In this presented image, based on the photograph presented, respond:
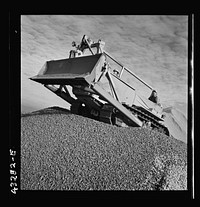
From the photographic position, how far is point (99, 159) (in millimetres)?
3012

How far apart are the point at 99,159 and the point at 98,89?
0.98 m

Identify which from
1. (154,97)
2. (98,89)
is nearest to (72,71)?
(98,89)

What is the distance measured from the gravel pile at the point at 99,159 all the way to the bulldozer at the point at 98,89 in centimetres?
46

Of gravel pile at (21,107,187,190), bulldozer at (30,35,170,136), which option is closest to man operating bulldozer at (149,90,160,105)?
bulldozer at (30,35,170,136)

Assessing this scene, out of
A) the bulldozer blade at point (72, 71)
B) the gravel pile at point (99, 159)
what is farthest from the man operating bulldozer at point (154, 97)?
the bulldozer blade at point (72, 71)

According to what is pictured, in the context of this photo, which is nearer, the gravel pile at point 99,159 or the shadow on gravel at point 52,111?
the gravel pile at point 99,159

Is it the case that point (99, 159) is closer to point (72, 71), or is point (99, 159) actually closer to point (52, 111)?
point (72, 71)

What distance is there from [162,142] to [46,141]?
146 centimetres

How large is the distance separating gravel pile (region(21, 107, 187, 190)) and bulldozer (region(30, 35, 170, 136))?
46cm

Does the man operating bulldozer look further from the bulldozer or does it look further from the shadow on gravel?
the shadow on gravel

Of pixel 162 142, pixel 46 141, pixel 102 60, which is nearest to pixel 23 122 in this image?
pixel 46 141

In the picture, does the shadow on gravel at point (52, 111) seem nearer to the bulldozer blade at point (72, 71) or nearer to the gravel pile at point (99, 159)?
the bulldozer blade at point (72, 71)

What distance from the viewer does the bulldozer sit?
11.9 feet

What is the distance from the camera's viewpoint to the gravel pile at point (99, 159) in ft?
9.52
